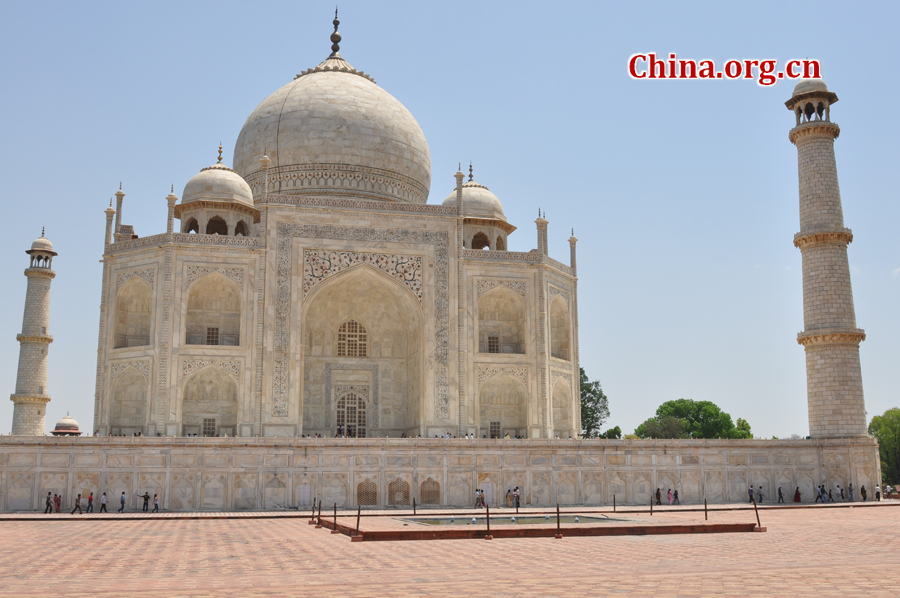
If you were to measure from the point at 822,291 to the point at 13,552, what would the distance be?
62.2 ft

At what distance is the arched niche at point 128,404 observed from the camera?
2370cm

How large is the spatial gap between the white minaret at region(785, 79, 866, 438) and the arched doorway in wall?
11946 mm

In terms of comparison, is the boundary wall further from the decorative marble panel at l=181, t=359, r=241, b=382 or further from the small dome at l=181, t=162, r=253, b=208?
the small dome at l=181, t=162, r=253, b=208

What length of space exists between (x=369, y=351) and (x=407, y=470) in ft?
21.8

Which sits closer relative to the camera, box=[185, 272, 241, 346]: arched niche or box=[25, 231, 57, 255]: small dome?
box=[185, 272, 241, 346]: arched niche

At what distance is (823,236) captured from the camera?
74.7 feet

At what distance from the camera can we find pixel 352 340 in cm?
2647

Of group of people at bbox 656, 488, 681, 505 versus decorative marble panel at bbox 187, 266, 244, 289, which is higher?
decorative marble panel at bbox 187, 266, 244, 289

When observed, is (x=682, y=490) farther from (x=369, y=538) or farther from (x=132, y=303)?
(x=132, y=303)

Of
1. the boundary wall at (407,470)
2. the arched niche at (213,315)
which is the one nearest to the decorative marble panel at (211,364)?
the arched niche at (213,315)

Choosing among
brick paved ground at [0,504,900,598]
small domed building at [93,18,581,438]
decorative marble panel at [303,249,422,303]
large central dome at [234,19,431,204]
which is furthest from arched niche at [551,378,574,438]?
brick paved ground at [0,504,900,598]

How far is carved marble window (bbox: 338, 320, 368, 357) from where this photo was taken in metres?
26.4

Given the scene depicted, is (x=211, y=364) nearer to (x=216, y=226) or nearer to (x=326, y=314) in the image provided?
(x=326, y=314)

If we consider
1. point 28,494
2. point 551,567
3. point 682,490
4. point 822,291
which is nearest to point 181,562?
point 551,567
